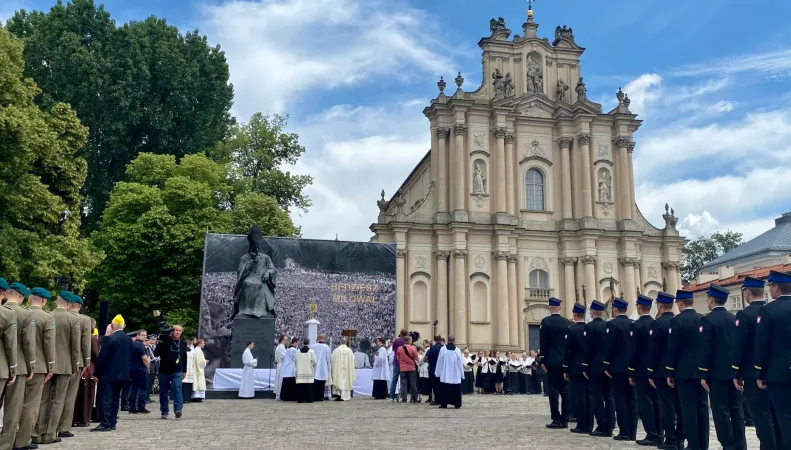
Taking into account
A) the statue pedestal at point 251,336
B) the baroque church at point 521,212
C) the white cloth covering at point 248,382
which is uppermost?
the baroque church at point 521,212

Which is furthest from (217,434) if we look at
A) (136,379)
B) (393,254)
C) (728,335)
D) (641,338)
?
(393,254)

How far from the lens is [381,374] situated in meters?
21.9

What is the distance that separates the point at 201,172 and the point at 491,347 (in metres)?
17.3

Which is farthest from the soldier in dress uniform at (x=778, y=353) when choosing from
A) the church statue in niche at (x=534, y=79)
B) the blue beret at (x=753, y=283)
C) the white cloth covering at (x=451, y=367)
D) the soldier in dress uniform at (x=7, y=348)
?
the church statue in niche at (x=534, y=79)

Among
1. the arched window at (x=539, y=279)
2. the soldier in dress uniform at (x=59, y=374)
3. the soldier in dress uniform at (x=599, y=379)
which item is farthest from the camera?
the arched window at (x=539, y=279)

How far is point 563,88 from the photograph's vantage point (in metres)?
40.4

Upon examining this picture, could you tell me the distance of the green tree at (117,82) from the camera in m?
34.0

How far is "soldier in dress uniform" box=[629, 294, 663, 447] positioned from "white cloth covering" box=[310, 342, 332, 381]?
1091 cm

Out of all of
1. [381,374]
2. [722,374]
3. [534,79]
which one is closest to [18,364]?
[722,374]

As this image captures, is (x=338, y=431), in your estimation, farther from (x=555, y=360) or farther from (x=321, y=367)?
(x=321, y=367)

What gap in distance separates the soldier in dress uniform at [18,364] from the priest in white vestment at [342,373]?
39.9 ft

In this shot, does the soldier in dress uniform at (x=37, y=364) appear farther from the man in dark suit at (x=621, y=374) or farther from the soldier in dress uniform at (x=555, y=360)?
the man in dark suit at (x=621, y=374)

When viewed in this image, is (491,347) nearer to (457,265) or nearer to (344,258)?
(457,265)

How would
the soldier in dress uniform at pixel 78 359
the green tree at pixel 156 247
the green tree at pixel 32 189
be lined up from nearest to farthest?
the soldier in dress uniform at pixel 78 359
the green tree at pixel 32 189
the green tree at pixel 156 247
